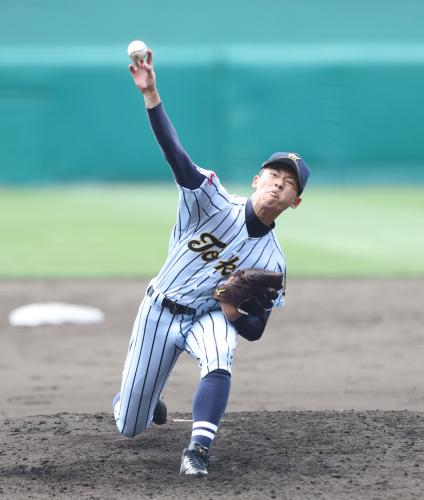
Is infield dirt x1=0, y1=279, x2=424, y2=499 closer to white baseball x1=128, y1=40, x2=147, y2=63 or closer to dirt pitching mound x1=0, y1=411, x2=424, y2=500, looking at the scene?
dirt pitching mound x1=0, y1=411, x2=424, y2=500

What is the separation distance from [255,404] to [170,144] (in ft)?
8.27

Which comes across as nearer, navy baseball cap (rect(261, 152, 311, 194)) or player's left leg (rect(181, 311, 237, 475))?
player's left leg (rect(181, 311, 237, 475))

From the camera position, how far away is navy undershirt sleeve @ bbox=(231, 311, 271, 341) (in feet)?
14.4

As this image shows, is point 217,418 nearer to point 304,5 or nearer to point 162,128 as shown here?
point 162,128

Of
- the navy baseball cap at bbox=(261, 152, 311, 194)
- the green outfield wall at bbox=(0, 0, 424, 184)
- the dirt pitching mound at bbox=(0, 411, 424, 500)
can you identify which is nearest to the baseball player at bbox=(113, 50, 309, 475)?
the navy baseball cap at bbox=(261, 152, 311, 194)

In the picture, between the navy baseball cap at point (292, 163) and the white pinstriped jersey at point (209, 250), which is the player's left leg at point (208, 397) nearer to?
the white pinstriped jersey at point (209, 250)

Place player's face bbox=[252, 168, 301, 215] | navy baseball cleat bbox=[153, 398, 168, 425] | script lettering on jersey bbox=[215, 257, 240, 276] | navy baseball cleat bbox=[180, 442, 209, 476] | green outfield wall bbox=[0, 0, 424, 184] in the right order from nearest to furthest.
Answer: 1. navy baseball cleat bbox=[180, 442, 209, 476]
2. player's face bbox=[252, 168, 301, 215]
3. script lettering on jersey bbox=[215, 257, 240, 276]
4. navy baseball cleat bbox=[153, 398, 168, 425]
5. green outfield wall bbox=[0, 0, 424, 184]

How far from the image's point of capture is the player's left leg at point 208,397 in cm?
418

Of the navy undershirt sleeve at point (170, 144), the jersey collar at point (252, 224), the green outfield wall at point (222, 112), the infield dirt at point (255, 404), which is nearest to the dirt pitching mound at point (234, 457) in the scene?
the infield dirt at point (255, 404)

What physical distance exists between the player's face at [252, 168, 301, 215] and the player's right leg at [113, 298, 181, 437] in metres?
0.65

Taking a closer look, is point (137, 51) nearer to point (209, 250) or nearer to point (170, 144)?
point (170, 144)

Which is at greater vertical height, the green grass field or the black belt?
the green grass field

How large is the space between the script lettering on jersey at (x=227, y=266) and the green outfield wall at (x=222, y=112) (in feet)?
47.3

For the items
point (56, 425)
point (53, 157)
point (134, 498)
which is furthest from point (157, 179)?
point (134, 498)
